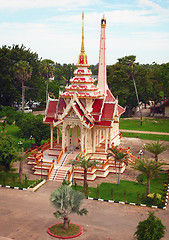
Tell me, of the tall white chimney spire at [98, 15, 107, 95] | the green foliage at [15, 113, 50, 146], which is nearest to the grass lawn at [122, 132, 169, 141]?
the tall white chimney spire at [98, 15, 107, 95]

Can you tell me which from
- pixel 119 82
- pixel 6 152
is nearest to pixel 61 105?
pixel 6 152

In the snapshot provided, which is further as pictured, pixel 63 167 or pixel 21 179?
pixel 63 167

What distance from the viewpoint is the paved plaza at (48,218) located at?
23453 millimetres

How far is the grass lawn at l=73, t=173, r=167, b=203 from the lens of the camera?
3059 centimetres

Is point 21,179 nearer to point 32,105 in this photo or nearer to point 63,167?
point 63,167

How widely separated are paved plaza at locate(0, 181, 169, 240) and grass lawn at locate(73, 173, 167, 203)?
1580 mm

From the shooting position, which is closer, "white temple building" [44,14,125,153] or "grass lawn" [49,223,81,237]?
"grass lawn" [49,223,81,237]

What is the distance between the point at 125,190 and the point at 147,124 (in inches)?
1523

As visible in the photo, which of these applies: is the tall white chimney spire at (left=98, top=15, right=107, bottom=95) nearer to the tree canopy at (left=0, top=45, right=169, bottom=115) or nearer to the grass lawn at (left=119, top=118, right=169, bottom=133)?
the grass lawn at (left=119, top=118, right=169, bottom=133)

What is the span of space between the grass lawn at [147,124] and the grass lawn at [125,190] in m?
28.6

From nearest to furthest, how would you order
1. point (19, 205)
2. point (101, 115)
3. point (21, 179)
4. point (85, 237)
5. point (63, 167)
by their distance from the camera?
point (85, 237), point (19, 205), point (21, 179), point (63, 167), point (101, 115)

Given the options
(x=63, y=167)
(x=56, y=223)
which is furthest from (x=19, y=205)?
(x=63, y=167)

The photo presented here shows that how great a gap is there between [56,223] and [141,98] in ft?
182

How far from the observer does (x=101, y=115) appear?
129ft
